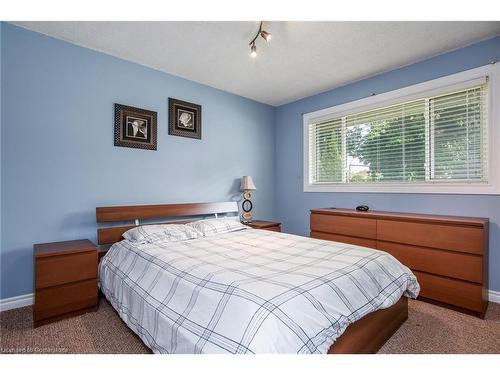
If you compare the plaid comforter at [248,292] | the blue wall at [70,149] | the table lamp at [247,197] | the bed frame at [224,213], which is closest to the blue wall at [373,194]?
the table lamp at [247,197]

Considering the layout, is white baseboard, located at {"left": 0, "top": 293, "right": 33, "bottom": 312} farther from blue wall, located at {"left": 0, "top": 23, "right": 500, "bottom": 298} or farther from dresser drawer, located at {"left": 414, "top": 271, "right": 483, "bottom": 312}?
dresser drawer, located at {"left": 414, "top": 271, "right": 483, "bottom": 312}

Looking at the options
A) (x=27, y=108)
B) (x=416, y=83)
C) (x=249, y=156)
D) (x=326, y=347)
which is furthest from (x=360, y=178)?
(x=27, y=108)

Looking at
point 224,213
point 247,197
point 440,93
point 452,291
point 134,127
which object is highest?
point 440,93

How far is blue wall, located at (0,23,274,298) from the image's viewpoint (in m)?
2.19

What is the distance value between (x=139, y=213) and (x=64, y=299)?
3.33 feet

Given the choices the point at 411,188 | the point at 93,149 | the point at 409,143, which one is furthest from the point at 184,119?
the point at 411,188

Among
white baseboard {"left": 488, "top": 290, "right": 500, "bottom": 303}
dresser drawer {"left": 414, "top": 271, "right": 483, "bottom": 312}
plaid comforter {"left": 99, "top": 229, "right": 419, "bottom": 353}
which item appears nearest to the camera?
plaid comforter {"left": 99, "top": 229, "right": 419, "bottom": 353}

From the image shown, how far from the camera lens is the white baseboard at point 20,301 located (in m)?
2.16

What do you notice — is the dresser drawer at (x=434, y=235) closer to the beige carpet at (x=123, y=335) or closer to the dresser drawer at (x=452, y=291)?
the dresser drawer at (x=452, y=291)

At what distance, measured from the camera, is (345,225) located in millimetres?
3049

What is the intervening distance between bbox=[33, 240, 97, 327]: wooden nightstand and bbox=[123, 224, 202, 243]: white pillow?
14.2 inches

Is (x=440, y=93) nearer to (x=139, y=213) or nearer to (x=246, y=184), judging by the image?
(x=246, y=184)

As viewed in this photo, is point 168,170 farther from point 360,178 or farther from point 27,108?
point 360,178

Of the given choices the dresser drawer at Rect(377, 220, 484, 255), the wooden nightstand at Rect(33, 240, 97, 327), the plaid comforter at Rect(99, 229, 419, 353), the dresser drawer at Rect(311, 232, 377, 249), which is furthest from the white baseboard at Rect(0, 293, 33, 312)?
the dresser drawer at Rect(377, 220, 484, 255)
